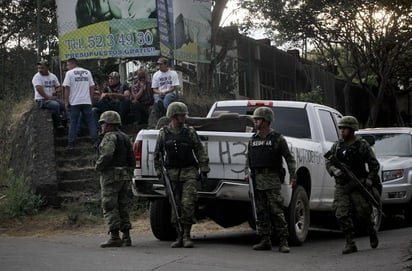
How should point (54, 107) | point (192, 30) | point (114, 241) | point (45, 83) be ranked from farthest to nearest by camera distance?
point (192, 30) → point (54, 107) → point (45, 83) → point (114, 241)

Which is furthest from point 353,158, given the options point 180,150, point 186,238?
point 186,238

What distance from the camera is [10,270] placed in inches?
283

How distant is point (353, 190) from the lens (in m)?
9.16

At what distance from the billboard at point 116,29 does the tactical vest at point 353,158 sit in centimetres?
781

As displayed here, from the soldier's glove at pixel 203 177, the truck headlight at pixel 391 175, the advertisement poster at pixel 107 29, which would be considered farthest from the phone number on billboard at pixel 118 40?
the soldier's glove at pixel 203 177

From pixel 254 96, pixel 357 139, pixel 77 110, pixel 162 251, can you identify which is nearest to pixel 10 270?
pixel 162 251

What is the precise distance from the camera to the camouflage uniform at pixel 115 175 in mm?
9133

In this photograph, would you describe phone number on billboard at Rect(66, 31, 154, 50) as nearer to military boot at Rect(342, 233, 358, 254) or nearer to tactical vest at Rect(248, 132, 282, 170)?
tactical vest at Rect(248, 132, 282, 170)

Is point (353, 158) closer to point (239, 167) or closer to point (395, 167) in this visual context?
point (239, 167)

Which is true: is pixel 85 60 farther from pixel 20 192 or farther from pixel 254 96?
pixel 254 96

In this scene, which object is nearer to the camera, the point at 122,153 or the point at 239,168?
the point at 239,168

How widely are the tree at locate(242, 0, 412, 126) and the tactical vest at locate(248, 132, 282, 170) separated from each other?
1438cm

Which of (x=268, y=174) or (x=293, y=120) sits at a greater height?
(x=293, y=120)

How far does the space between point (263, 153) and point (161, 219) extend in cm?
182
